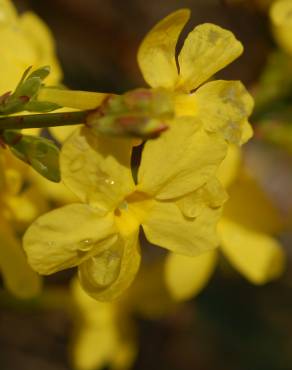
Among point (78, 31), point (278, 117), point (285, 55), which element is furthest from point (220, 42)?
point (78, 31)

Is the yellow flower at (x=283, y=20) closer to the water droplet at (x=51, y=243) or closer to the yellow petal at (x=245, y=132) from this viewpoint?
the yellow petal at (x=245, y=132)

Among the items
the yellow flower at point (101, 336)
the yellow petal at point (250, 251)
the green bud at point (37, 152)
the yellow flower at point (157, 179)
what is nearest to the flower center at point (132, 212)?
the yellow flower at point (157, 179)

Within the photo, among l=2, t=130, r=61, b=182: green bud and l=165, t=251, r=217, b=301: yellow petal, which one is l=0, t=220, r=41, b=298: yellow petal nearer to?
l=2, t=130, r=61, b=182: green bud

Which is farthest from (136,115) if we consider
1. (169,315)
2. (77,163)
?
(169,315)

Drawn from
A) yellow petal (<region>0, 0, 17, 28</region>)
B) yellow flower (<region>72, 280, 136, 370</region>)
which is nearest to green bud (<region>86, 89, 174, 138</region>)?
yellow petal (<region>0, 0, 17, 28</region>)

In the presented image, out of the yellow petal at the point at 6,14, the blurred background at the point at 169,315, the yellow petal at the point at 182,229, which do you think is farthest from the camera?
the blurred background at the point at 169,315

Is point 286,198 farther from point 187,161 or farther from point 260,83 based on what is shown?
point 187,161
